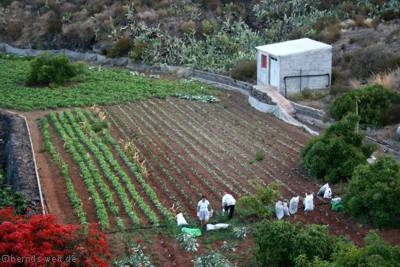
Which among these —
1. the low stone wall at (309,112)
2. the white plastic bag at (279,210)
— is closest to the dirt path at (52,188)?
the white plastic bag at (279,210)

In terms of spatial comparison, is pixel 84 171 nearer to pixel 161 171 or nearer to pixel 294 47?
pixel 161 171

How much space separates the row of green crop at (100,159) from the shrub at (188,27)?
1611 centimetres

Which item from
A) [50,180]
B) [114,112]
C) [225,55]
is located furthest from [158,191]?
[225,55]

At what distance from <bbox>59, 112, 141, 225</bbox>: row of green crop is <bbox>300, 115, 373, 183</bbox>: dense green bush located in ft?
18.6

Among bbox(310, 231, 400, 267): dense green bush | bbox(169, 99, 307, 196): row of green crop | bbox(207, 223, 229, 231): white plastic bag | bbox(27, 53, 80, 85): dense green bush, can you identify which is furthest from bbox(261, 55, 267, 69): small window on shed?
bbox(310, 231, 400, 267): dense green bush

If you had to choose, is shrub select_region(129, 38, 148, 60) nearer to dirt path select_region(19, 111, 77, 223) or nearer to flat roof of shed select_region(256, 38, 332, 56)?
flat roof of shed select_region(256, 38, 332, 56)

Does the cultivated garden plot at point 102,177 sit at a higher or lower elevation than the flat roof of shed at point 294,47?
lower

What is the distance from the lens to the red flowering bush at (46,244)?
11.6m

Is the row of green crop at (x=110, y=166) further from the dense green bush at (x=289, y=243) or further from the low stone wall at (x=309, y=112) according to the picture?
the low stone wall at (x=309, y=112)

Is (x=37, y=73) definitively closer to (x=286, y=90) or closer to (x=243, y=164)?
(x=286, y=90)

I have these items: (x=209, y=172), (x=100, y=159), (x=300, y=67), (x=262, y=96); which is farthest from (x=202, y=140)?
(x=300, y=67)

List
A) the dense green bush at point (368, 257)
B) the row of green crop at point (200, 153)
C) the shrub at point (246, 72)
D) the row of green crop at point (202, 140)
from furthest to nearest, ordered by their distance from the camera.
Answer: the shrub at point (246, 72) → the row of green crop at point (202, 140) → the row of green crop at point (200, 153) → the dense green bush at point (368, 257)

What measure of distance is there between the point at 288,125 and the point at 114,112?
8.00 meters

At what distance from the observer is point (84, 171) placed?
20.9m
